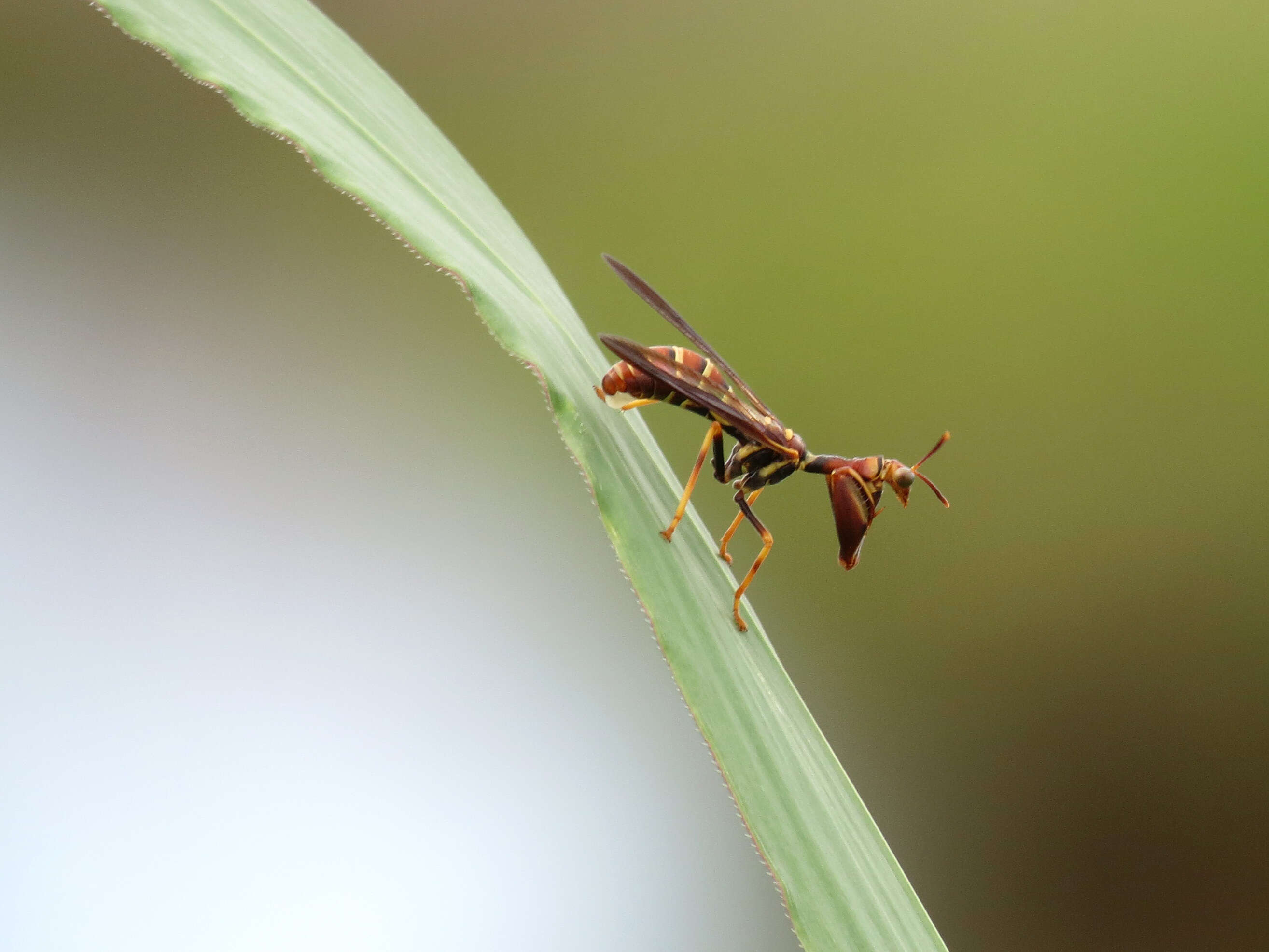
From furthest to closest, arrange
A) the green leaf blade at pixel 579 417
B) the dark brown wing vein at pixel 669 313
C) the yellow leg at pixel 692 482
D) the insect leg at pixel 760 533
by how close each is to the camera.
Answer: the dark brown wing vein at pixel 669 313 → the insect leg at pixel 760 533 → the yellow leg at pixel 692 482 → the green leaf blade at pixel 579 417

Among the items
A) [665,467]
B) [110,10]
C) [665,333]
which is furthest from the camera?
[665,333]

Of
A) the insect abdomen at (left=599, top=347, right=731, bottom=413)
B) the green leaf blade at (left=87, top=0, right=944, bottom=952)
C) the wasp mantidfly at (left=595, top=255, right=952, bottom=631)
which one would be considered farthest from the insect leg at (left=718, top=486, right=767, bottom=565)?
the green leaf blade at (left=87, top=0, right=944, bottom=952)

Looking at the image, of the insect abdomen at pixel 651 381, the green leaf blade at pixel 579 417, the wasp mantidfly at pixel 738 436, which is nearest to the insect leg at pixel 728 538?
the wasp mantidfly at pixel 738 436

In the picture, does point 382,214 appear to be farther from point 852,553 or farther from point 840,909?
point 852,553

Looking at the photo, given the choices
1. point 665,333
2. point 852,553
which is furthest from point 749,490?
point 665,333

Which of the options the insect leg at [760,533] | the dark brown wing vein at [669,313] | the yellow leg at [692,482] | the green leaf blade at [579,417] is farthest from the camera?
the dark brown wing vein at [669,313]

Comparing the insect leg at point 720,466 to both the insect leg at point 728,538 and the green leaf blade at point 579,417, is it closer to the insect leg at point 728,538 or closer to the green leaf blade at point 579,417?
the insect leg at point 728,538

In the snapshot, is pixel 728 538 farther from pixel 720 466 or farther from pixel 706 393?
pixel 706 393
